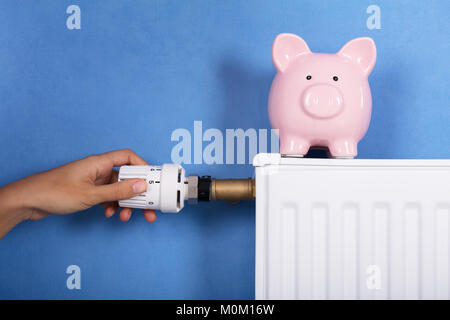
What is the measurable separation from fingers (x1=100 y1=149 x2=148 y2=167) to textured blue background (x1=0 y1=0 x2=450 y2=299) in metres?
0.08

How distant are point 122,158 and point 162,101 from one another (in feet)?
0.54

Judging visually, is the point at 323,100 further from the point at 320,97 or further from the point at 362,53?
the point at 362,53

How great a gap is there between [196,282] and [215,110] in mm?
373

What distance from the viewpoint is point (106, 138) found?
2.68 feet

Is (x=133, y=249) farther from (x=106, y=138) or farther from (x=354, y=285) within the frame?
(x=354, y=285)

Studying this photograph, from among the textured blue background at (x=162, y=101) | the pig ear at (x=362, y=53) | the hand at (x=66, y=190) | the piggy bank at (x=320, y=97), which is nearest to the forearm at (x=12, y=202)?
the hand at (x=66, y=190)

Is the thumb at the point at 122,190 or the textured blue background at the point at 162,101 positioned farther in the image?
the textured blue background at the point at 162,101

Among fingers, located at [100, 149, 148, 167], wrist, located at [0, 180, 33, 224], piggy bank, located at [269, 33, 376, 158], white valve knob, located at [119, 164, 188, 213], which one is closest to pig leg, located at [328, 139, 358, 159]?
piggy bank, located at [269, 33, 376, 158]

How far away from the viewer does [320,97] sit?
1.87 feet

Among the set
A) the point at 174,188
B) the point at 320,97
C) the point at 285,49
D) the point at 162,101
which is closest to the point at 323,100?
the point at 320,97

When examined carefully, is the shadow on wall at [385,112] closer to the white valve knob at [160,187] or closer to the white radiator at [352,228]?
the white radiator at [352,228]

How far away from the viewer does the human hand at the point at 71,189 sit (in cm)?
60

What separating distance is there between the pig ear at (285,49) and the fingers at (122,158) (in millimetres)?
326

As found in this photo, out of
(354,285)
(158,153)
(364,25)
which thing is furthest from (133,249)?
(364,25)
